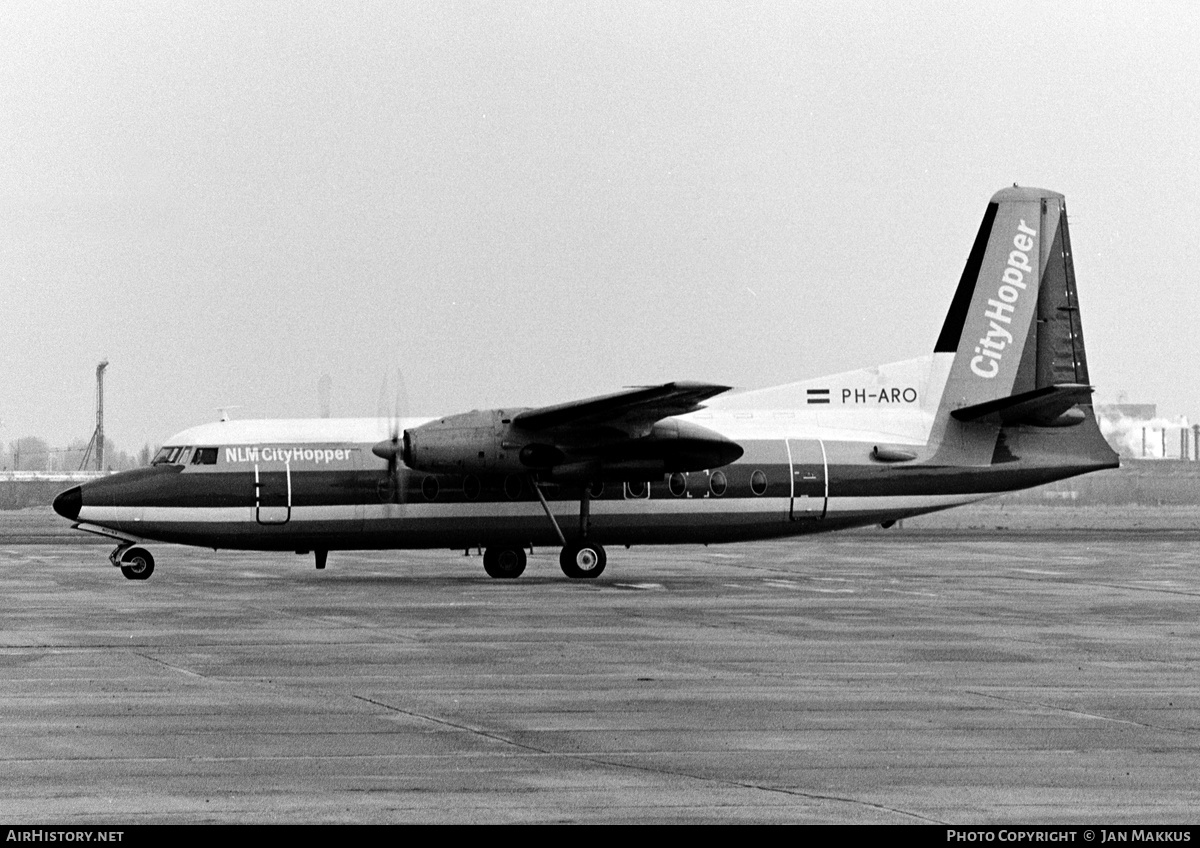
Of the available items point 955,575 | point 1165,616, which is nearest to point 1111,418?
point 955,575

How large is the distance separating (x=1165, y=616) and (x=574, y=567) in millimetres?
11177

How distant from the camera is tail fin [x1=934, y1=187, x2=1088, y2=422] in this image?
95.9 feet

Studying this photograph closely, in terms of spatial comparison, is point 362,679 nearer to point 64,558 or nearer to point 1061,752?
point 1061,752

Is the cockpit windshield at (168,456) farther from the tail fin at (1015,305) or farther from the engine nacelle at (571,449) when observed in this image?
the tail fin at (1015,305)

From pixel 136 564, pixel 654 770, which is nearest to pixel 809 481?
pixel 136 564

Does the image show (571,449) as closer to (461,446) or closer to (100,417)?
(461,446)

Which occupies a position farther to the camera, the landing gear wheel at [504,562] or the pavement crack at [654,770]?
the landing gear wheel at [504,562]

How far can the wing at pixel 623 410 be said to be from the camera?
80.1 ft

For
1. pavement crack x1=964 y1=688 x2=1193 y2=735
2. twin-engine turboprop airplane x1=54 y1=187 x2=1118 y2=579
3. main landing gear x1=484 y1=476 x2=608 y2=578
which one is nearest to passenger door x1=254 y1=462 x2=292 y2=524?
twin-engine turboprop airplane x1=54 y1=187 x2=1118 y2=579

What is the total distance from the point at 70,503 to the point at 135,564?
1.81 meters

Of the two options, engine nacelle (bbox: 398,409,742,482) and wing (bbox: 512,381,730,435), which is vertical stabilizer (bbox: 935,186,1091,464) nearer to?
engine nacelle (bbox: 398,409,742,482)

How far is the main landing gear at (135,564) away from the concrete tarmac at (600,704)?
2379 mm

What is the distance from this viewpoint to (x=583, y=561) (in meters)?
26.8

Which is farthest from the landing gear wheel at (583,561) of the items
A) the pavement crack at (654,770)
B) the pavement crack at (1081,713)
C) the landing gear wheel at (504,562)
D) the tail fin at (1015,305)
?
the pavement crack at (654,770)
